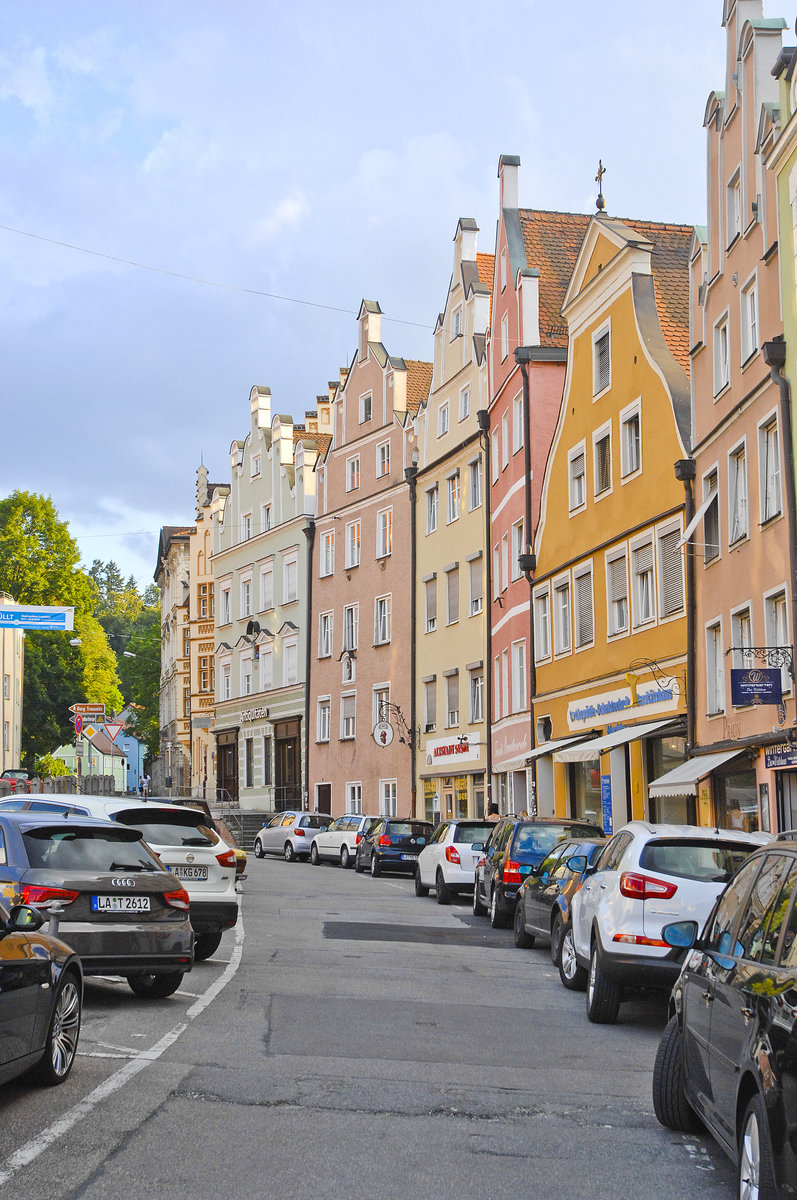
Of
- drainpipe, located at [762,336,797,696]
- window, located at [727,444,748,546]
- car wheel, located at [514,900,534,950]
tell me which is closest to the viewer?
car wheel, located at [514,900,534,950]

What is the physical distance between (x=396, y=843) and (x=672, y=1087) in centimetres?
2942

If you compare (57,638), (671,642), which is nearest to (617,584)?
(671,642)

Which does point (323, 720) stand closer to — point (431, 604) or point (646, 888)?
point (431, 604)

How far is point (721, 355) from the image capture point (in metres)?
26.6

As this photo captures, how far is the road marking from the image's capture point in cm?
659

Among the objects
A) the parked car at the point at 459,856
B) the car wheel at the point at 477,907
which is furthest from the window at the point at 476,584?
the car wheel at the point at 477,907

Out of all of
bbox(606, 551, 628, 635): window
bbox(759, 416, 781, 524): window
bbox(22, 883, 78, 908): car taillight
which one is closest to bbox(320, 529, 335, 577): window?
bbox(606, 551, 628, 635): window

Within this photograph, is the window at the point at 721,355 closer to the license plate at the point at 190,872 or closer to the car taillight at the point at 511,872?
the car taillight at the point at 511,872

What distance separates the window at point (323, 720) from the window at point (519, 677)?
59.9ft

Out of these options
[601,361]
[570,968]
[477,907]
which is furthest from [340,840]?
[570,968]

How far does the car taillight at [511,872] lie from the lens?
2089 cm

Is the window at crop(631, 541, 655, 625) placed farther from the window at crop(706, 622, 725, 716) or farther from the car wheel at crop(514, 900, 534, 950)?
the car wheel at crop(514, 900, 534, 950)

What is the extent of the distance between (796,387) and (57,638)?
187 ft

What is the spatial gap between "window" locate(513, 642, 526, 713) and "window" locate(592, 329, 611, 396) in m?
8.29
